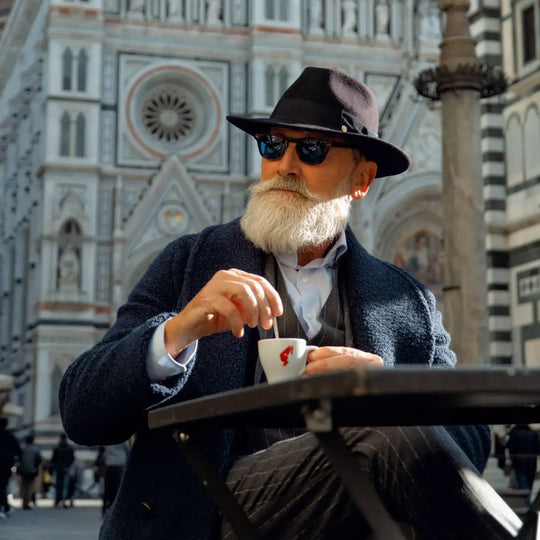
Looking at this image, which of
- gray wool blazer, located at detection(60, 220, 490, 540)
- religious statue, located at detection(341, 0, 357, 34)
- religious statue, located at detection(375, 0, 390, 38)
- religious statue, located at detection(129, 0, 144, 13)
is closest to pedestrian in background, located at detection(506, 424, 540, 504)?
gray wool blazer, located at detection(60, 220, 490, 540)

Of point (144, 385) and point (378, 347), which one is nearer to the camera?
point (144, 385)

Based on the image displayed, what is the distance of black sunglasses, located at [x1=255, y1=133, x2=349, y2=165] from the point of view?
2.50m

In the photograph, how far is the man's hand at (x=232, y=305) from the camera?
199cm

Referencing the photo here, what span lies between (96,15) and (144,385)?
93.0 ft

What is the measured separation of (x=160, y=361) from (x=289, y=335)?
0.49 metres

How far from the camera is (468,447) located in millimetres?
2281

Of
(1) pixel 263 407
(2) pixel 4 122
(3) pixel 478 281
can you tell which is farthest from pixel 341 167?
(2) pixel 4 122

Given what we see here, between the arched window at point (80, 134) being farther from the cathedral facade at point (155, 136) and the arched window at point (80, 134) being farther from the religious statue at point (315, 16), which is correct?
the religious statue at point (315, 16)

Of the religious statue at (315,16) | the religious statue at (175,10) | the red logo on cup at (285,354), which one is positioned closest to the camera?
the red logo on cup at (285,354)

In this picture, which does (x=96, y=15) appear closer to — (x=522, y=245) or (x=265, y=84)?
(x=265, y=84)

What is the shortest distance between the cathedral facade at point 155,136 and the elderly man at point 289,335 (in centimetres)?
2555

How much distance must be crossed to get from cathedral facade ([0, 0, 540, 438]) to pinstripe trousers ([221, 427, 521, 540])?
85.6 feet

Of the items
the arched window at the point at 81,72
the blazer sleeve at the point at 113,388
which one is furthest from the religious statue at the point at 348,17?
the blazer sleeve at the point at 113,388

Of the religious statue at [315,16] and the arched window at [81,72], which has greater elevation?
the religious statue at [315,16]
